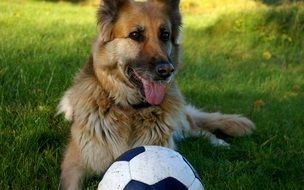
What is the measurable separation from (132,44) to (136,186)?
4.84 ft

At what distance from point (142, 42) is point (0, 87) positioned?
192 cm

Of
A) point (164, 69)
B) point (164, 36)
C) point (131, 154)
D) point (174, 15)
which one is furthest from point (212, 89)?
point (131, 154)

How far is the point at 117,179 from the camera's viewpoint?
299cm

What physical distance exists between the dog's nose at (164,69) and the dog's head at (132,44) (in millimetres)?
109

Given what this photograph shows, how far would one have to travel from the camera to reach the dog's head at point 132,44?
3990 millimetres

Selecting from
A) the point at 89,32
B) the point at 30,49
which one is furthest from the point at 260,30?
the point at 30,49

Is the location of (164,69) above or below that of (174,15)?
below

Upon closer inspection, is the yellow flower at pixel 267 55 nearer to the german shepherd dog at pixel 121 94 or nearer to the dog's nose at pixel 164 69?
the german shepherd dog at pixel 121 94

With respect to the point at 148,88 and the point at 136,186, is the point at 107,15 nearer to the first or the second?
the point at 148,88

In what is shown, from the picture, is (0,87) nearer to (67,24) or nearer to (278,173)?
(278,173)

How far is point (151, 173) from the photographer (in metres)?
2.96

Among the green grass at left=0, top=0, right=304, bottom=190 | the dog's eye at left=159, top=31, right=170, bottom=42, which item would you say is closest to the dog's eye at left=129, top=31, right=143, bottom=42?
the dog's eye at left=159, top=31, right=170, bottom=42

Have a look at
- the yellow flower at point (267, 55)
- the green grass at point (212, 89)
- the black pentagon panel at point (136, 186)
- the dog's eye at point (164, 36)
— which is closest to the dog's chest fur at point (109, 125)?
the green grass at point (212, 89)

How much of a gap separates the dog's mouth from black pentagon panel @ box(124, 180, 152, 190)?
3.87ft
